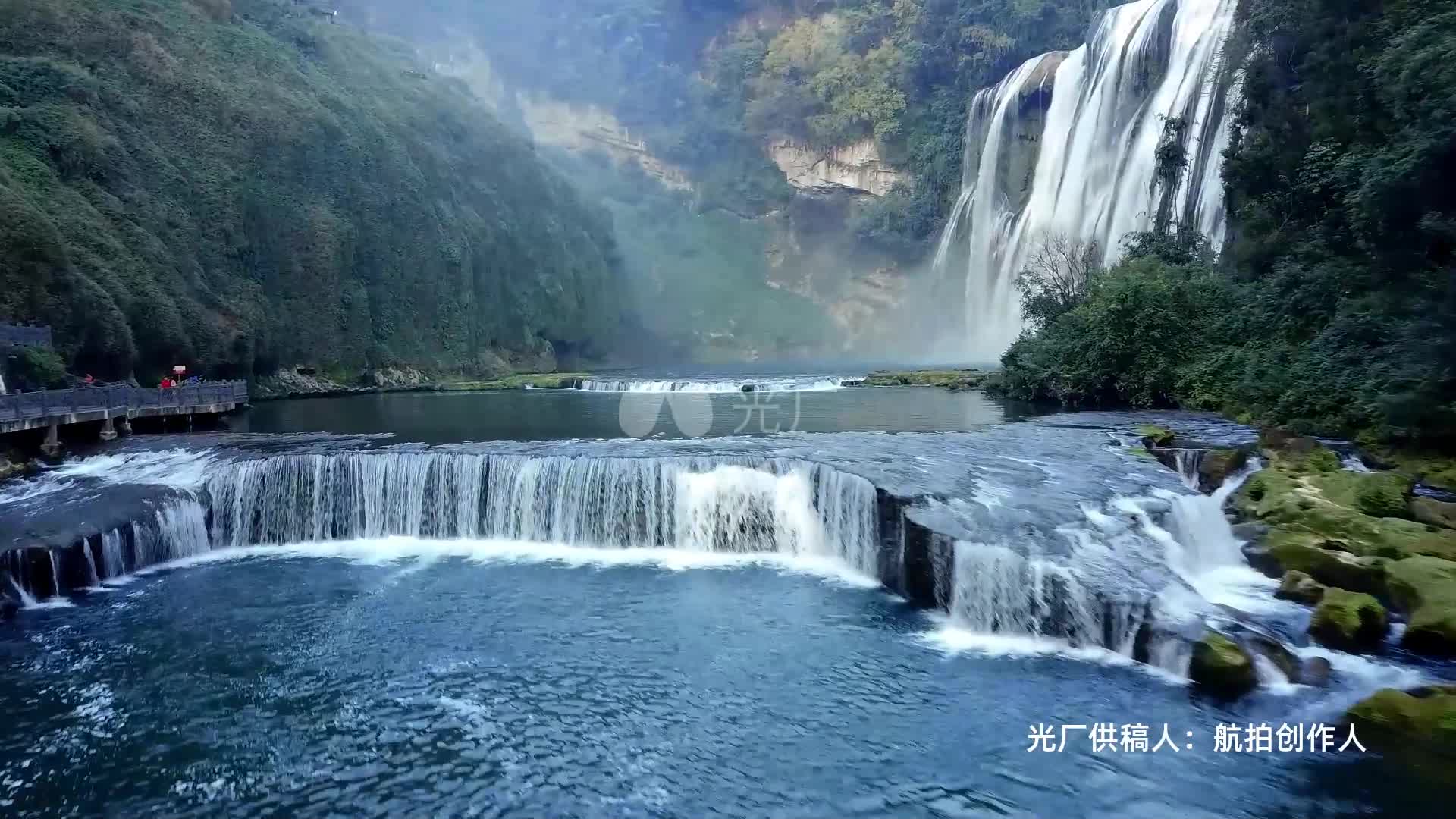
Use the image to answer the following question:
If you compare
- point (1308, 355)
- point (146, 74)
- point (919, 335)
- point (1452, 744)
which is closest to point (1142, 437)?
point (1308, 355)

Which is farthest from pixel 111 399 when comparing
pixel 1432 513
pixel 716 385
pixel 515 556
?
pixel 1432 513

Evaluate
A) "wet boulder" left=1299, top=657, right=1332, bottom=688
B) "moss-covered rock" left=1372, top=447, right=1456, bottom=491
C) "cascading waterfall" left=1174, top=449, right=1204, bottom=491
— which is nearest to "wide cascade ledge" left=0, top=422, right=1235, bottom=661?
"cascading waterfall" left=1174, top=449, right=1204, bottom=491

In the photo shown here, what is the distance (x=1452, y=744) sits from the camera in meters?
8.80

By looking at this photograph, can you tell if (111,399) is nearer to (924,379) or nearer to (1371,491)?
(1371,491)

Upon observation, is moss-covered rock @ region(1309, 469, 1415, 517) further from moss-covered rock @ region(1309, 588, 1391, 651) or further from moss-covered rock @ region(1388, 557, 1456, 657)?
moss-covered rock @ region(1309, 588, 1391, 651)

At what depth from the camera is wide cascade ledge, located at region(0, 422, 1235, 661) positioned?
13.3 m

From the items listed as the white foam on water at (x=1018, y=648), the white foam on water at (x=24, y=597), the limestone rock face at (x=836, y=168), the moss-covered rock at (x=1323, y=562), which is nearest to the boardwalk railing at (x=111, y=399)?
the white foam on water at (x=24, y=597)

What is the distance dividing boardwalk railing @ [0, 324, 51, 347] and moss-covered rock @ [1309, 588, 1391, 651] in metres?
29.5

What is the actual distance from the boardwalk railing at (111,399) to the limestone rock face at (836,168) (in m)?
80.6

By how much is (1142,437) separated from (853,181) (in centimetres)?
8583

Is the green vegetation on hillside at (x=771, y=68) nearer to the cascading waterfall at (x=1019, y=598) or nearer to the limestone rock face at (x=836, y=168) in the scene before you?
the limestone rock face at (x=836, y=168)

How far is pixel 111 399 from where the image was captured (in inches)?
963

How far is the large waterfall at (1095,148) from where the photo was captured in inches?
1455

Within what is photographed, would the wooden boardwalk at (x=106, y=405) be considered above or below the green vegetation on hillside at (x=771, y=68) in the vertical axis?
below
